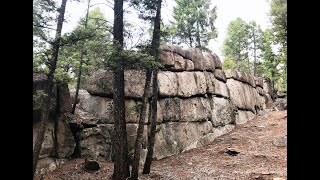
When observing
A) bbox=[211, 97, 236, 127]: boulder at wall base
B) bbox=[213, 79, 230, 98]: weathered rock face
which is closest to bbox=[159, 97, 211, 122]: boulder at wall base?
bbox=[211, 97, 236, 127]: boulder at wall base

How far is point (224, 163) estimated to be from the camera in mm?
15820

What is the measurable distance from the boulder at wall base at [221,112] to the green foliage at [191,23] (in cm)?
713

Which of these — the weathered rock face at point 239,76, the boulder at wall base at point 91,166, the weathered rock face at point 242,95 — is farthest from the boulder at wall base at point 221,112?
the boulder at wall base at point 91,166

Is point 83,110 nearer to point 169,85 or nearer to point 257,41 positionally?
point 169,85

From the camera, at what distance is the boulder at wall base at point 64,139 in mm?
14664

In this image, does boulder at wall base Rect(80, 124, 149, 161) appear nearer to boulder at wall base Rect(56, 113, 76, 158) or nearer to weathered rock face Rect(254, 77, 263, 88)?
boulder at wall base Rect(56, 113, 76, 158)

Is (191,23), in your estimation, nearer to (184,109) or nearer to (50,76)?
(184,109)

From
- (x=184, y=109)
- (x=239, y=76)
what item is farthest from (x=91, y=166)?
(x=239, y=76)

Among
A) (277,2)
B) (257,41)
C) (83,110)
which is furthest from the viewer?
(257,41)

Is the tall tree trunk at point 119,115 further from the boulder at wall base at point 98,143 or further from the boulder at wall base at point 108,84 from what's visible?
the boulder at wall base at point 108,84

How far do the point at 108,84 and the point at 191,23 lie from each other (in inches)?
600
